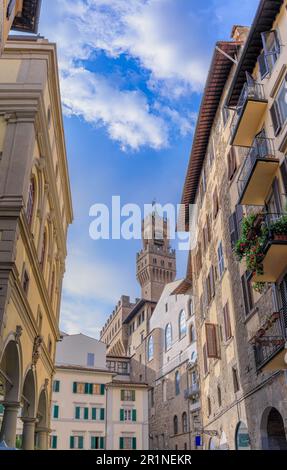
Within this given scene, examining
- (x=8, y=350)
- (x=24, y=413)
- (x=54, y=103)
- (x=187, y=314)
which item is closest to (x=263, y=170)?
(x=8, y=350)

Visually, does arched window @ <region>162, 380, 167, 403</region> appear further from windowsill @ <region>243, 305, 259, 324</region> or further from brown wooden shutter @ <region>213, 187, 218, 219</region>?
windowsill @ <region>243, 305, 259, 324</region>

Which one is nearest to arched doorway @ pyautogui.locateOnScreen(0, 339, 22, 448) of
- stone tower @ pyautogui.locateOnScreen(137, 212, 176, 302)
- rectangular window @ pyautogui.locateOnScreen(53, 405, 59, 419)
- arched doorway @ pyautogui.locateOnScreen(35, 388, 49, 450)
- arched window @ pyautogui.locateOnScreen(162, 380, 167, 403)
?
arched doorway @ pyautogui.locateOnScreen(35, 388, 49, 450)

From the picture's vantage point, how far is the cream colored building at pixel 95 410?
4697 cm

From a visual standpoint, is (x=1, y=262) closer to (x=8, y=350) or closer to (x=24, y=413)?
(x=8, y=350)

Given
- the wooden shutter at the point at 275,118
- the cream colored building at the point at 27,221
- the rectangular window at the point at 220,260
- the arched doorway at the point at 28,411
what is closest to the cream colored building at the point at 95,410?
the cream colored building at the point at 27,221

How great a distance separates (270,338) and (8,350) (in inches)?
351

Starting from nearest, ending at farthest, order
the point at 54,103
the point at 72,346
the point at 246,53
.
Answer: the point at 246,53 < the point at 54,103 < the point at 72,346

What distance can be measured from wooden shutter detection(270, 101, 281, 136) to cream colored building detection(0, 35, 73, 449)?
8881mm

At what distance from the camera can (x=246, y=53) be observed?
1789cm

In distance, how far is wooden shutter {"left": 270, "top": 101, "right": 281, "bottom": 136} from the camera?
14797mm

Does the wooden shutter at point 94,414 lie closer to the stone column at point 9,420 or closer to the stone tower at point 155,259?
the stone column at point 9,420

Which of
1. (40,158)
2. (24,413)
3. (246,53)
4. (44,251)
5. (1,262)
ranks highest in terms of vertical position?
(246,53)

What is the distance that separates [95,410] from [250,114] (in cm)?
4086

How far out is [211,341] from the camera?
920 inches
